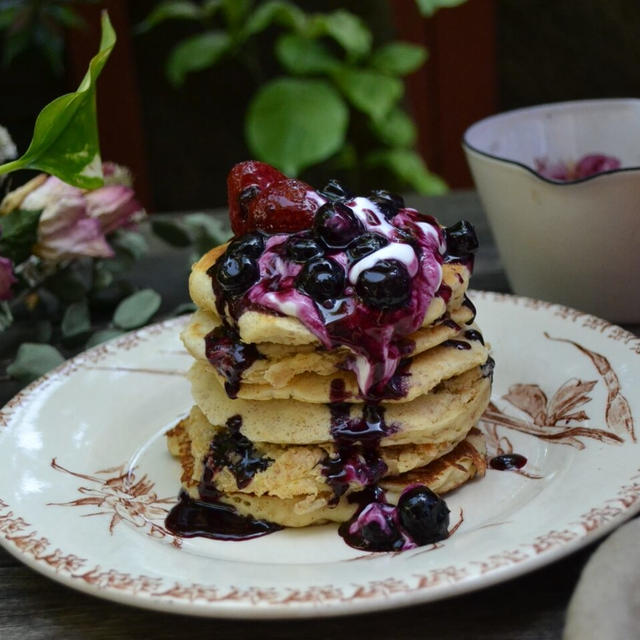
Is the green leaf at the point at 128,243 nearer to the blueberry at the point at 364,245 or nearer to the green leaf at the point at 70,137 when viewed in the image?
the green leaf at the point at 70,137

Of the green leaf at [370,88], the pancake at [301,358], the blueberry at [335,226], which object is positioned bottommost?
the green leaf at [370,88]

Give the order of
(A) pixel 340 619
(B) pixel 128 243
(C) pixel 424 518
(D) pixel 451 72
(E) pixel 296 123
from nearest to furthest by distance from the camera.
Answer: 1. (A) pixel 340 619
2. (C) pixel 424 518
3. (B) pixel 128 243
4. (E) pixel 296 123
5. (D) pixel 451 72

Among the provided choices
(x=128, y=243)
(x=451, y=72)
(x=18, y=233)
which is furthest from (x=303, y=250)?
(x=451, y=72)

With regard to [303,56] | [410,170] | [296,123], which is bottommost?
[410,170]

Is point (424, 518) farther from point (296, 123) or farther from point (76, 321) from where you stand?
point (296, 123)

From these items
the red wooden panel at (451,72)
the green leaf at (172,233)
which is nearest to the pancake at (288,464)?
the green leaf at (172,233)

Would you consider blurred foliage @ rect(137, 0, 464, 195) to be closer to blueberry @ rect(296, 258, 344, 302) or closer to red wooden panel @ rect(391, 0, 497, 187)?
red wooden panel @ rect(391, 0, 497, 187)

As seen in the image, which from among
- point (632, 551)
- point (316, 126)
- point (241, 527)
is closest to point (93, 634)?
point (241, 527)

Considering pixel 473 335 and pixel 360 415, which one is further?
pixel 473 335
